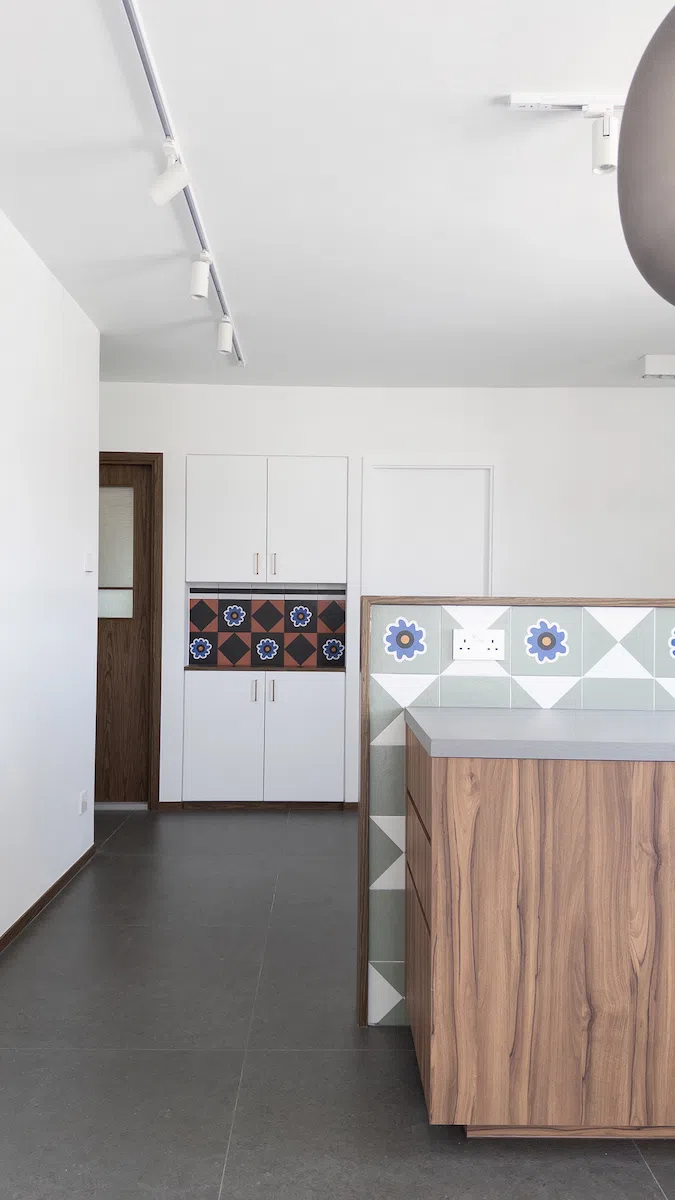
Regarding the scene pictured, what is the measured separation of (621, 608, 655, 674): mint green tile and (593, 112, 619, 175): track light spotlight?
123cm

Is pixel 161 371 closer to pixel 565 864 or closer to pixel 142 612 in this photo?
pixel 142 612

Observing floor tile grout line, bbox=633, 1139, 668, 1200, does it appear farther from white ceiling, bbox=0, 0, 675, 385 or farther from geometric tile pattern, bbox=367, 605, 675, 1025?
white ceiling, bbox=0, 0, 675, 385

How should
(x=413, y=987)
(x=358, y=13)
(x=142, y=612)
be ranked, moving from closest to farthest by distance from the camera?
(x=358, y=13) → (x=413, y=987) → (x=142, y=612)

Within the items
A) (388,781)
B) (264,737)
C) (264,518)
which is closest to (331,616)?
(264,518)

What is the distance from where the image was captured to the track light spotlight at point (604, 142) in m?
2.33

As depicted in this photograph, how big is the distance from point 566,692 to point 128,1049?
159cm

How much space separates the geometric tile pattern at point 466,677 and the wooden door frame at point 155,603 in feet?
10.3

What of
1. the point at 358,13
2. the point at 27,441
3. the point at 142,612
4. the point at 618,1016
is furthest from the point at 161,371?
the point at 618,1016

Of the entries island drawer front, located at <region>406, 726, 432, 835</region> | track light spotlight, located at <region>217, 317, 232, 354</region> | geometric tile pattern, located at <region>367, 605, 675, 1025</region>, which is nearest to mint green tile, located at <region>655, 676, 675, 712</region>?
geometric tile pattern, located at <region>367, 605, 675, 1025</region>

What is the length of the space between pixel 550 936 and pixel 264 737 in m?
3.73

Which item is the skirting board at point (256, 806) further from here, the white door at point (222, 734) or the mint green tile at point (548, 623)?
the mint green tile at point (548, 623)

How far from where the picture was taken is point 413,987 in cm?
233

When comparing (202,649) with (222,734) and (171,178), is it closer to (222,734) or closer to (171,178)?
(222,734)

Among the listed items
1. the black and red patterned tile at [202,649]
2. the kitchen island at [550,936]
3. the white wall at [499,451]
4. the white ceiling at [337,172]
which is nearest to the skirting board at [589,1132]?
the kitchen island at [550,936]
